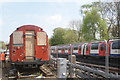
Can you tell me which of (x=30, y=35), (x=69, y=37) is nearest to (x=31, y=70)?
(x=30, y=35)

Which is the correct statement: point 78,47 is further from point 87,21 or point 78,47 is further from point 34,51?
point 34,51

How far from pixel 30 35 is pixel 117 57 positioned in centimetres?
942

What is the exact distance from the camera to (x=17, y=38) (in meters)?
10.5

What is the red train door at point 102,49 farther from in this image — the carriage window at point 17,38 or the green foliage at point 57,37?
the green foliage at point 57,37

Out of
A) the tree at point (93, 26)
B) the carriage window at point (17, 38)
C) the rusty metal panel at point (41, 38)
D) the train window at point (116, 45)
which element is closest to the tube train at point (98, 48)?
→ the train window at point (116, 45)

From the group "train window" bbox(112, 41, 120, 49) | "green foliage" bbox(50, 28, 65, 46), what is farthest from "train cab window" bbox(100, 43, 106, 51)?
"green foliage" bbox(50, 28, 65, 46)

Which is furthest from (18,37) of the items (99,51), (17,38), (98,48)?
(98,48)

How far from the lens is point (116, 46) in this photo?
16953mm

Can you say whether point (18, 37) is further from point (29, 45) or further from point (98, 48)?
point (98, 48)

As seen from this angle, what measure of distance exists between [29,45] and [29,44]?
0.06 metres

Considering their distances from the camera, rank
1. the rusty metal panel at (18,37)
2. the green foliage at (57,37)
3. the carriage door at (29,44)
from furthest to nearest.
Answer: the green foliage at (57,37) → the carriage door at (29,44) → the rusty metal panel at (18,37)

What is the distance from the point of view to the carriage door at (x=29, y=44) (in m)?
10.6

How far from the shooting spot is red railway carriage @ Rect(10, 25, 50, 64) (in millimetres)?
10458

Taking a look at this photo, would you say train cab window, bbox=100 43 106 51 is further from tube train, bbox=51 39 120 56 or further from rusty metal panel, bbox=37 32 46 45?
rusty metal panel, bbox=37 32 46 45
